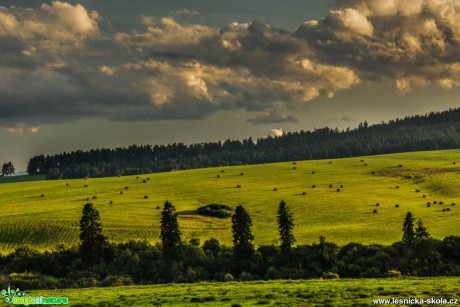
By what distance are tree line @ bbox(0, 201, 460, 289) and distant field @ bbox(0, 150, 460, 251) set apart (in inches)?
212

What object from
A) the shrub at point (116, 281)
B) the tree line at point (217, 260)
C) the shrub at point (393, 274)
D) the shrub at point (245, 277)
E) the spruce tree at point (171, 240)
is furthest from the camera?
the spruce tree at point (171, 240)

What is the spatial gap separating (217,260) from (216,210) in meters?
29.9

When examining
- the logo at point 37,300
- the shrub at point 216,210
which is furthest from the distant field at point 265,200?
the logo at point 37,300

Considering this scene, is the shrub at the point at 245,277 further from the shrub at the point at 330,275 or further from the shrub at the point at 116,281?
the shrub at the point at 116,281

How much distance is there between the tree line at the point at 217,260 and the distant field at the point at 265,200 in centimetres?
538

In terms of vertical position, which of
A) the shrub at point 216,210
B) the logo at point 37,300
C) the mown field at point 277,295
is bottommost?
the mown field at point 277,295

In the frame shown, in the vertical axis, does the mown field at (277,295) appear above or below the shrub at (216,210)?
below

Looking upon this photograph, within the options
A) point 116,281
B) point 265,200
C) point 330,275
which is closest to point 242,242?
point 330,275

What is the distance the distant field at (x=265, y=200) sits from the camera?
73.4 metres

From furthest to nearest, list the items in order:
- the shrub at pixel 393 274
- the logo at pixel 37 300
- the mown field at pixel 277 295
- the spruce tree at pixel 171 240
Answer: the spruce tree at pixel 171 240 < the shrub at pixel 393 274 < the logo at pixel 37 300 < the mown field at pixel 277 295

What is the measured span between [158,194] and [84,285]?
2252 inches

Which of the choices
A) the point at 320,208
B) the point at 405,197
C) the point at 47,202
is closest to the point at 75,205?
the point at 47,202

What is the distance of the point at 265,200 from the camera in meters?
96.6

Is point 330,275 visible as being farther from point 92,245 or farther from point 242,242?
point 92,245
